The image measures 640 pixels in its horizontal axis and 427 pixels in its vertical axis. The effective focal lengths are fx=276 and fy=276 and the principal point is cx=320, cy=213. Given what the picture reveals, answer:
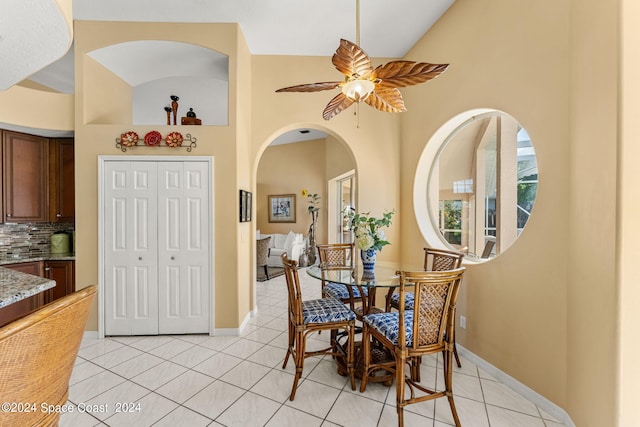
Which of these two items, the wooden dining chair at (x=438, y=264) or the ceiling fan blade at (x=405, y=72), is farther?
the wooden dining chair at (x=438, y=264)

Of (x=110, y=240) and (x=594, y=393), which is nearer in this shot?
(x=594, y=393)

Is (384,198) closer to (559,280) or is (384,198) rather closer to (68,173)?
Result: (559,280)

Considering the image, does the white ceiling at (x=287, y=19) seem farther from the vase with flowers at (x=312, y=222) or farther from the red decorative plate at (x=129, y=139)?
the vase with flowers at (x=312, y=222)

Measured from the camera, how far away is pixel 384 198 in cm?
374

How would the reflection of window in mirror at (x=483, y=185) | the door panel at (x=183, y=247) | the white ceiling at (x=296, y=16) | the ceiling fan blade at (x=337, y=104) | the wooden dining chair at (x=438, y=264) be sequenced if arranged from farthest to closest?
the door panel at (x=183, y=247) < the white ceiling at (x=296, y=16) < the wooden dining chair at (x=438, y=264) < the reflection of window in mirror at (x=483, y=185) < the ceiling fan blade at (x=337, y=104)

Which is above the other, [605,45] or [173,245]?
[605,45]

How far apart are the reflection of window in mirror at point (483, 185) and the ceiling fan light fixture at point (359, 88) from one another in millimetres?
1382

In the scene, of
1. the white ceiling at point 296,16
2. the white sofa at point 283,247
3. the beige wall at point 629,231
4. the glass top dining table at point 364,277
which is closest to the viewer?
the beige wall at point 629,231

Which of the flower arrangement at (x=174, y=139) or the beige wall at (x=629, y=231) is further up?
the flower arrangement at (x=174, y=139)

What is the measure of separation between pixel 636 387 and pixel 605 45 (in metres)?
1.79

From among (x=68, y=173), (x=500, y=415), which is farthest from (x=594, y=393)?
(x=68, y=173)

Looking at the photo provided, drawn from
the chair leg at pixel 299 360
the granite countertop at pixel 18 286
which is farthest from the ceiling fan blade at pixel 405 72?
the granite countertop at pixel 18 286

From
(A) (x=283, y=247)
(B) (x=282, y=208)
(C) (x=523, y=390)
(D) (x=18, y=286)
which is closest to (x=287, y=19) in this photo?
(D) (x=18, y=286)

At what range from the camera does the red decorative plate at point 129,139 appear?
296 cm
